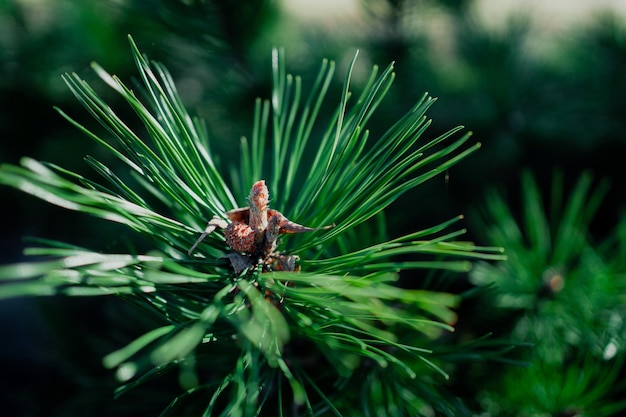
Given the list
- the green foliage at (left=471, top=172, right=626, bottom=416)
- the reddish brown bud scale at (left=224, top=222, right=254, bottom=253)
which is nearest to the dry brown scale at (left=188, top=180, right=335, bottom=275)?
the reddish brown bud scale at (left=224, top=222, right=254, bottom=253)

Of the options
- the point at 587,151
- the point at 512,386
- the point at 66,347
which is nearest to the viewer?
the point at 512,386

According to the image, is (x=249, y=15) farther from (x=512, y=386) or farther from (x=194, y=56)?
(x=512, y=386)

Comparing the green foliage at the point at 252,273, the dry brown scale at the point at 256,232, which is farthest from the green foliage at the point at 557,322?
the dry brown scale at the point at 256,232

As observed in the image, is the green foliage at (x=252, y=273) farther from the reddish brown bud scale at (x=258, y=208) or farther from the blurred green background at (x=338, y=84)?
the blurred green background at (x=338, y=84)

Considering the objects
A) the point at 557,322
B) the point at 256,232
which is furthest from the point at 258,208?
the point at 557,322

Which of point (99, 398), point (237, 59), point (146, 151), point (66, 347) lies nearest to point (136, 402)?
point (99, 398)

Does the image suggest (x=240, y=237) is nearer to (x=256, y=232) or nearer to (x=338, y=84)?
(x=256, y=232)
